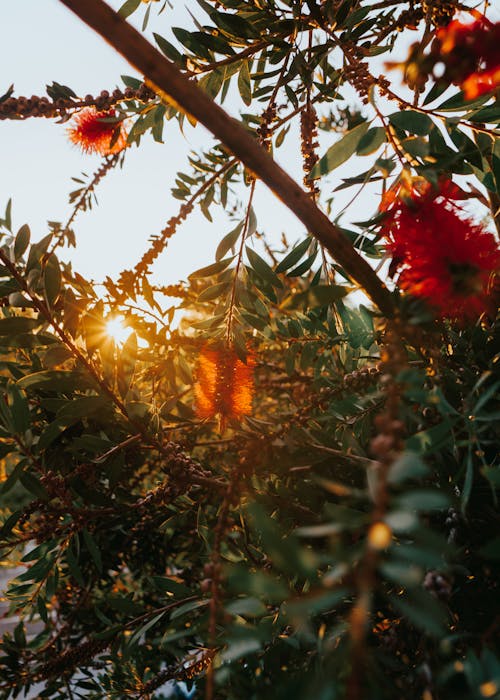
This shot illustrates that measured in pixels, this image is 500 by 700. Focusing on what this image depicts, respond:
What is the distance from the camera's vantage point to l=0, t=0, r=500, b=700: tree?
29 cm

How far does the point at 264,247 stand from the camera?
1398 mm

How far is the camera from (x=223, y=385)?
630 mm

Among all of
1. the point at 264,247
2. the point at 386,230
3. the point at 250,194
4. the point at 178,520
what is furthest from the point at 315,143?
the point at 264,247

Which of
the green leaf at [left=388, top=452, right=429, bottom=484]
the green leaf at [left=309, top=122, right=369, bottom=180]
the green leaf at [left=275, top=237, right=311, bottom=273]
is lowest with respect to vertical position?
Result: the green leaf at [left=388, top=452, right=429, bottom=484]

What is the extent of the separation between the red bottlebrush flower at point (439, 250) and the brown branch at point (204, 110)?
4 centimetres

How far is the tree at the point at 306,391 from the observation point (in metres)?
0.29

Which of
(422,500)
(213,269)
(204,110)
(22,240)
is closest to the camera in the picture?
(422,500)

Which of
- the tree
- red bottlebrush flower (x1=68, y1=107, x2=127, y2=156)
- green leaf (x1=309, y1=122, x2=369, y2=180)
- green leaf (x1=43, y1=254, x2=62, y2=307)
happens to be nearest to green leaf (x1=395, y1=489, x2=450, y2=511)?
the tree

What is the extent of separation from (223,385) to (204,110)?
37cm

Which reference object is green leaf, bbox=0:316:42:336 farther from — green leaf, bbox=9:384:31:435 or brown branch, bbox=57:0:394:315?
brown branch, bbox=57:0:394:315

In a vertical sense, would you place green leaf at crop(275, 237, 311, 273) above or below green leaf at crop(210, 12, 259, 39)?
below

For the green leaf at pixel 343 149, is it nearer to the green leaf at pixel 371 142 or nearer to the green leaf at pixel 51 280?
the green leaf at pixel 371 142

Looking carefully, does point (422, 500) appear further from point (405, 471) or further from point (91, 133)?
point (91, 133)

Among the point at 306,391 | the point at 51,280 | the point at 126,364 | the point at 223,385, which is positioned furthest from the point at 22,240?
the point at 306,391
